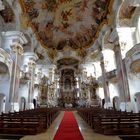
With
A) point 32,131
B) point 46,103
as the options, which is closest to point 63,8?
point 46,103

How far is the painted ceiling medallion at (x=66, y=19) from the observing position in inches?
614

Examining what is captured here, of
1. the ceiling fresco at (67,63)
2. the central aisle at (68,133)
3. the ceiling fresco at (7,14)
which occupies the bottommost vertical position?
the central aisle at (68,133)

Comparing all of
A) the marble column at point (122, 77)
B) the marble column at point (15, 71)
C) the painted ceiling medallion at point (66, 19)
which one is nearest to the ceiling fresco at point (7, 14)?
the painted ceiling medallion at point (66, 19)

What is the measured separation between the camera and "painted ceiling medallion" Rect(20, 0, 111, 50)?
15.6 m

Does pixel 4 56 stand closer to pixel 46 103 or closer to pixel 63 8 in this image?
pixel 63 8

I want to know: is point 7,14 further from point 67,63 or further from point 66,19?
point 67,63

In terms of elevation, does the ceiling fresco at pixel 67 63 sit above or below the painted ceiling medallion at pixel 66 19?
below

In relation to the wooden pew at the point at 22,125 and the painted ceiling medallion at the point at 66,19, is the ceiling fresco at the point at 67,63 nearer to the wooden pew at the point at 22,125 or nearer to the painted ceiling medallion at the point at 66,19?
the painted ceiling medallion at the point at 66,19

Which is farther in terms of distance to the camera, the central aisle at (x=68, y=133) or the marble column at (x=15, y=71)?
the marble column at (x=15, y=71)

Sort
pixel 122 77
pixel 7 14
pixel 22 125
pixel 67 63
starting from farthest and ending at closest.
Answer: pixel 67 63, pixel 7 14, pixel 122 77, pixel 22 125

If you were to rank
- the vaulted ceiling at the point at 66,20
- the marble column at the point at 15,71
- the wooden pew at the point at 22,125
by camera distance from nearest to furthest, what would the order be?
the wooden pew at the point at 22,125 < the marble column at the point at 15,71 < the vaulted ceiling at the point at 66,20

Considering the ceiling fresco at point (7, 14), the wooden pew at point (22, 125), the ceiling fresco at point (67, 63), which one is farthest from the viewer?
the ceiling fresco at point (67, 63)

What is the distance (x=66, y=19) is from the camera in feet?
63.9

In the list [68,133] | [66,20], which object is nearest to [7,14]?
[66,20]
